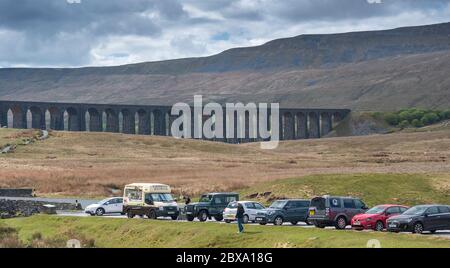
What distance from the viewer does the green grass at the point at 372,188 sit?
63.8m

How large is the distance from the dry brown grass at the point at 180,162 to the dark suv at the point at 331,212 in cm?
3217

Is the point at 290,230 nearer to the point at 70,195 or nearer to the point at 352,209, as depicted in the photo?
the point at 352,209

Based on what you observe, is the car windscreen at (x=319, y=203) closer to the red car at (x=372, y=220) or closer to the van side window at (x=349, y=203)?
the van side window at (x=349, y=203)

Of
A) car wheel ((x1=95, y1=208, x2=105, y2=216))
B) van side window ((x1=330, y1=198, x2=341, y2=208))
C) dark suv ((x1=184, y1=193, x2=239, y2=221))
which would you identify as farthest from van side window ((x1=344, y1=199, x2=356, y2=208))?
car wheel ((x1=95, y1=208, x2=105, y2=216))

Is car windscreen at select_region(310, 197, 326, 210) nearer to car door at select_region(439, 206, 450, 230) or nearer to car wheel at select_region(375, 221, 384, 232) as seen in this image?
car wheel at select_region(375, 221, 384, 232)

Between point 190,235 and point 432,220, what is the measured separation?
12089 mm

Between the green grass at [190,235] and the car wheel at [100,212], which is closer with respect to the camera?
the green grass at [190,235]

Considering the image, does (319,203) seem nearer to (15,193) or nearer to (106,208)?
(106,208)

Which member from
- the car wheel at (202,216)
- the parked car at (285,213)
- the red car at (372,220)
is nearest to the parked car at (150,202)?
the car wheel at (202,216)

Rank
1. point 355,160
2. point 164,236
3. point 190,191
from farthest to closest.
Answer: point 355,160 < point 190,191 < point 164,236

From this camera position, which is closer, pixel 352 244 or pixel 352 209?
pixel 352 244

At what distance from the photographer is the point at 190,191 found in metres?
80.3
